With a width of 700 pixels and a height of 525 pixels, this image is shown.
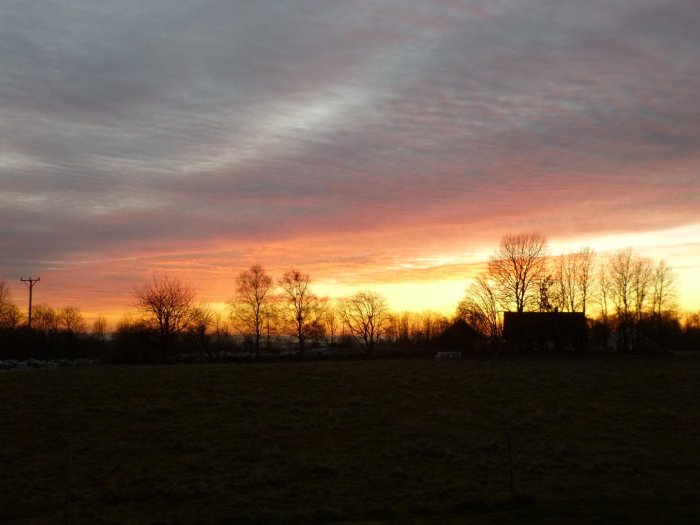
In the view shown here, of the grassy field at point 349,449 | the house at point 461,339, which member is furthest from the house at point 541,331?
the grassy field at point 349,449

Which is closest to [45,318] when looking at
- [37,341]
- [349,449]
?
[37,341]

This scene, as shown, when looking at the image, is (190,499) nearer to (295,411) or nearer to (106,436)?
(106,436)

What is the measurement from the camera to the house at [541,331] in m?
77.9

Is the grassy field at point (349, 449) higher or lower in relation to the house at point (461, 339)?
lower

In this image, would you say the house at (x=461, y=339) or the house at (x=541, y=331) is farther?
the house at (x=461, y=339)

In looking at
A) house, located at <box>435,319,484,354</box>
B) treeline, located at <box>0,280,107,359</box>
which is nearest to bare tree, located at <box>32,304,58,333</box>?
treeline, located at <box>0,280,107,359</box>

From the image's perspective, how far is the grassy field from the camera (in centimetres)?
1495

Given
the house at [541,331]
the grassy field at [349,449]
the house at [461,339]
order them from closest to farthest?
the grassy field at [349,449] → the house at [541,331] → the house at [461,339]

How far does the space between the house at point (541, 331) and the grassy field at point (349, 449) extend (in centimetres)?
3890

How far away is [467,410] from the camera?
28.5 meters

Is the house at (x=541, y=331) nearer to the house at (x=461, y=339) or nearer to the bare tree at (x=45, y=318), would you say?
the house at (x=461, y=339)

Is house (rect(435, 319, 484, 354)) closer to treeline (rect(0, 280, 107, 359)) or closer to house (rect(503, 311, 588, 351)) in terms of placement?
house (rect(503, 311, 588, 351))

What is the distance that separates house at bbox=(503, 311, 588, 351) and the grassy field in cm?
3890

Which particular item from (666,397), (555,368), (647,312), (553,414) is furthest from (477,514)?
(647,312)
